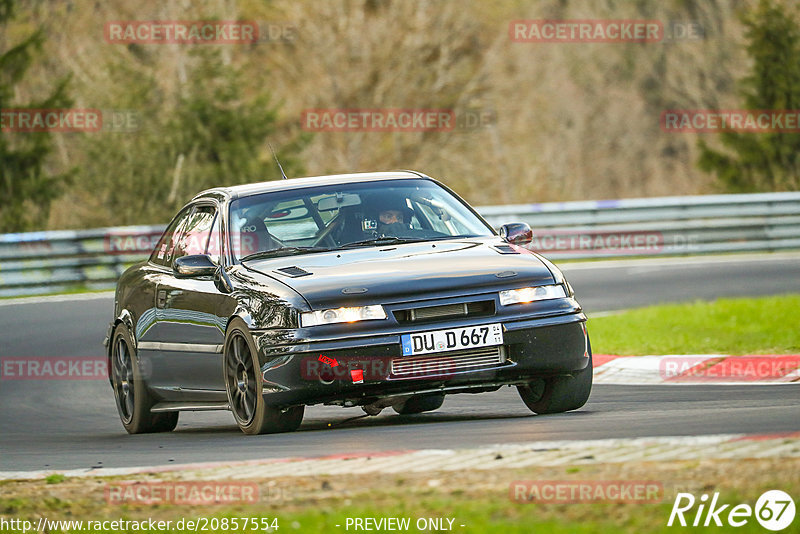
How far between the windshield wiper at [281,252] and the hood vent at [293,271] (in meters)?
0.42

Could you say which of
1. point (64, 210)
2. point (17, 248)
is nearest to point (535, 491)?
point (17, 248)

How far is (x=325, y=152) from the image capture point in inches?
1513

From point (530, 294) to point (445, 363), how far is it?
2.26 feet

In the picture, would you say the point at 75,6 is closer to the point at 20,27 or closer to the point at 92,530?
the point at 20,27

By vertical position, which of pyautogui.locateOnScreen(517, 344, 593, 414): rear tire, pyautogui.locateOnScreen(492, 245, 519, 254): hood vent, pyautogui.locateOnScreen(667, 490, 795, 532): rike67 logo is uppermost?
pyautogui.locateOnScreen(492, 245, 519, 254): hood vent

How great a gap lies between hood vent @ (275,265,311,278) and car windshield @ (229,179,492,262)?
44 cm

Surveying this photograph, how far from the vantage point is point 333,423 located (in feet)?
32.4

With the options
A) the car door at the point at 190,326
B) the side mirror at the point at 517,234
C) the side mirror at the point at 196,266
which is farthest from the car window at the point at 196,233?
the side mirror at the point at 517,234

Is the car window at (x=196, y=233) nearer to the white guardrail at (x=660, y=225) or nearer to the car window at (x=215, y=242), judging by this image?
the car window at (x=215, y=242)

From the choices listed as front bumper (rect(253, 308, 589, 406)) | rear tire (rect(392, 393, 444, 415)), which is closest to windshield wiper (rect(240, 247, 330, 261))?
front bumper (rect(253, 308, 589, 406))

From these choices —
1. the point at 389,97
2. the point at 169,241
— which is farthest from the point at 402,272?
the point at 389,97

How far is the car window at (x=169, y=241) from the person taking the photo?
10.7 metres

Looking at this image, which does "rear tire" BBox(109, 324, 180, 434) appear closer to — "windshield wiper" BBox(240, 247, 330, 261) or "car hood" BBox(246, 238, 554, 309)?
"windshield wiper" BBox(240, 247, 330, 261)

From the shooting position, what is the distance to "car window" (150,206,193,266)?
35.0 feet
